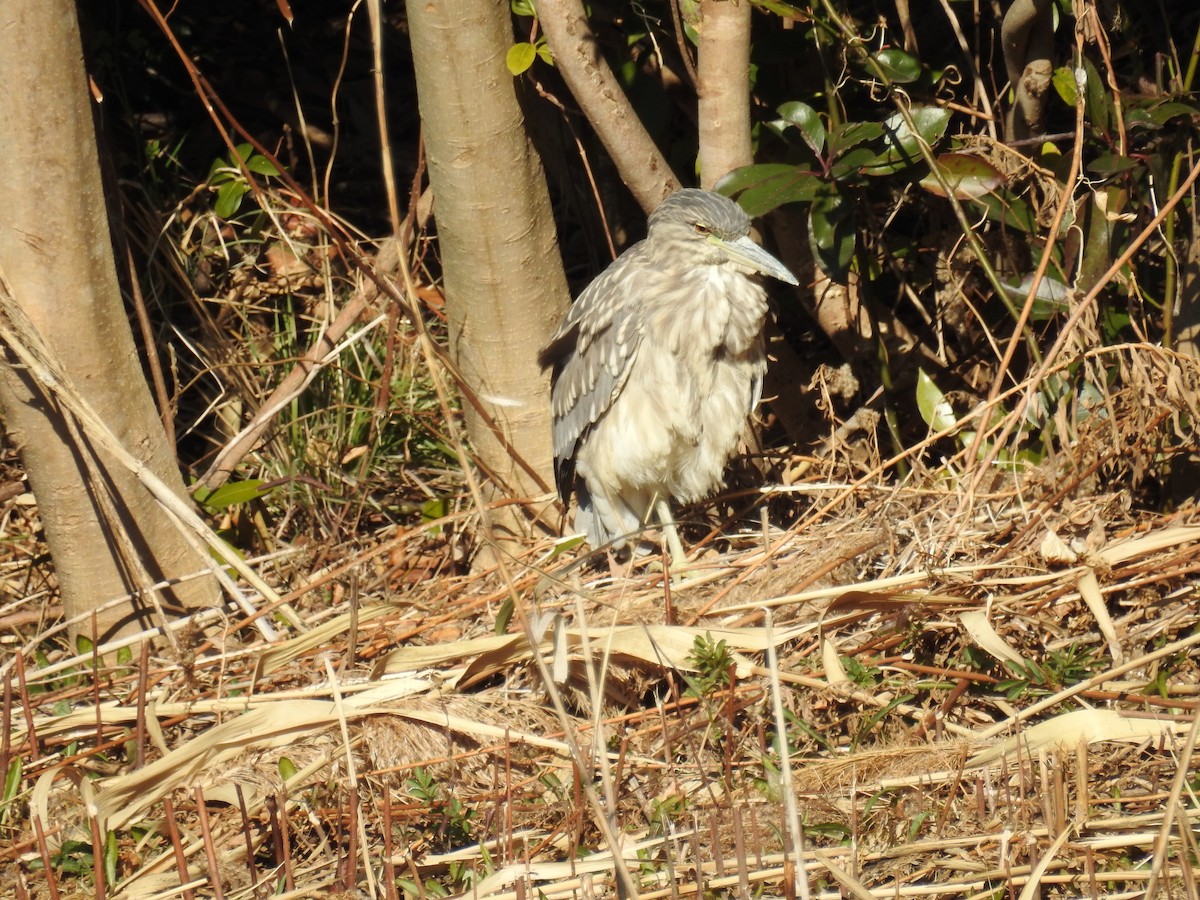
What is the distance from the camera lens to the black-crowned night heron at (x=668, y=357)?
13.9 feet

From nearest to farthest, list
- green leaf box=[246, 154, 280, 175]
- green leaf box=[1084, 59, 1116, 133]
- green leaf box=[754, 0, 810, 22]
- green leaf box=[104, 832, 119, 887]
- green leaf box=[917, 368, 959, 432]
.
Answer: green leaf box=[104, 832, 119, 887]
green leaf box=[754, 0, 810, 22]
green leaf box=[1084, 59, 1116, 133]
green leaf box=[917, 368, 959, 432]
green leaf box=[246, 154, 280, 175]

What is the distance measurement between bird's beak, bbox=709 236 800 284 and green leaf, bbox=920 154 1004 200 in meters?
0.58

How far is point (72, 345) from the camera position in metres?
4.06

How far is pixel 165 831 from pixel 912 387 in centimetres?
323

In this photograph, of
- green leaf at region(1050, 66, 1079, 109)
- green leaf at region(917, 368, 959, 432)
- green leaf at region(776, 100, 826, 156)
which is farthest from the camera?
green leaf at region(917, 368, 959, 432)

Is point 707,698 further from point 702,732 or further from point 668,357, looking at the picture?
point 668,357

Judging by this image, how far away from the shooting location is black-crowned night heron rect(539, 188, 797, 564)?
425cm

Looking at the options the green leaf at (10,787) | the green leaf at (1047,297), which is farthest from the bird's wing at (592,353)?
the green leaf at (10,787)

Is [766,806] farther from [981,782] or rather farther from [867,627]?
[867,627]

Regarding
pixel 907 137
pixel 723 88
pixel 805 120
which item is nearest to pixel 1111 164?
pixel 907 137

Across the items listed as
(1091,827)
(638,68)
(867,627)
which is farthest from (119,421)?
(1091,827)

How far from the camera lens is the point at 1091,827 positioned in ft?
9.94

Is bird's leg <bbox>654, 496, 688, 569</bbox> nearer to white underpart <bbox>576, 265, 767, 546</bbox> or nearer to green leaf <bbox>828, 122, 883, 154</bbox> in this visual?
white underpart <bbox>576, 265, 767, 546</bbox>

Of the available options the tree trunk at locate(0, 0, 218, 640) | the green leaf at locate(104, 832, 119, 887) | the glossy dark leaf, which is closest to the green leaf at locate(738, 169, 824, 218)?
the glossy dark leaf
